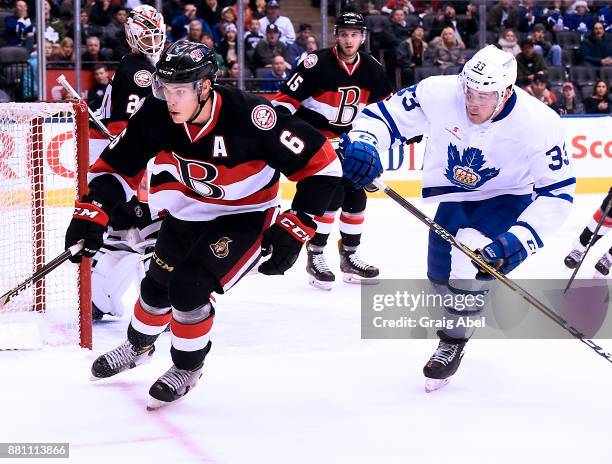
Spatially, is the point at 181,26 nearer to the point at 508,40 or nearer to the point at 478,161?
the point at 508,40

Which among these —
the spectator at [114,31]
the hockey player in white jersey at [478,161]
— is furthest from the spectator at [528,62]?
the hockey player in white jersey at [478,161]

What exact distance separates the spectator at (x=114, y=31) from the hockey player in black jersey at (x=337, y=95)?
12.4 ft

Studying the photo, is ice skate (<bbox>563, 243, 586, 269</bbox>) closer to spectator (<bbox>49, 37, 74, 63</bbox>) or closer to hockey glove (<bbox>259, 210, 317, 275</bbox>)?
hockey glove (<bbox>259, 210, 317, 275</bbox>)

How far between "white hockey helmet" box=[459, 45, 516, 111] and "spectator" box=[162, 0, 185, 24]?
6.26m

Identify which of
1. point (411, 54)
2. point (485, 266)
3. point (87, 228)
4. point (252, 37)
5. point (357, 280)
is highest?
point (252, 37)

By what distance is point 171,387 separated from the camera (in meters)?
3.18

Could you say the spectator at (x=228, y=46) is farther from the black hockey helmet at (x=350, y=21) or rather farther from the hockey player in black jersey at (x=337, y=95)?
the black hockey helmet at (x=350, y=21)

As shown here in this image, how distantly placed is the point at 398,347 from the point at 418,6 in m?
6.55

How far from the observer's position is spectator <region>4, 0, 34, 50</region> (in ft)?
27.4

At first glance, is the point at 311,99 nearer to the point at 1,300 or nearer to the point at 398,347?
the point at 398,347

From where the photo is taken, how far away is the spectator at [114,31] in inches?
345

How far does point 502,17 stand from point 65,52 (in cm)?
400

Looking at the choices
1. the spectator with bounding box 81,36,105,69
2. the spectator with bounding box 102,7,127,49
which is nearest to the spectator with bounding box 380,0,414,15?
the spectator with bounding box 102,7,127,49

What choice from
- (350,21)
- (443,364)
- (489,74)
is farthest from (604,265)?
(489,74)
